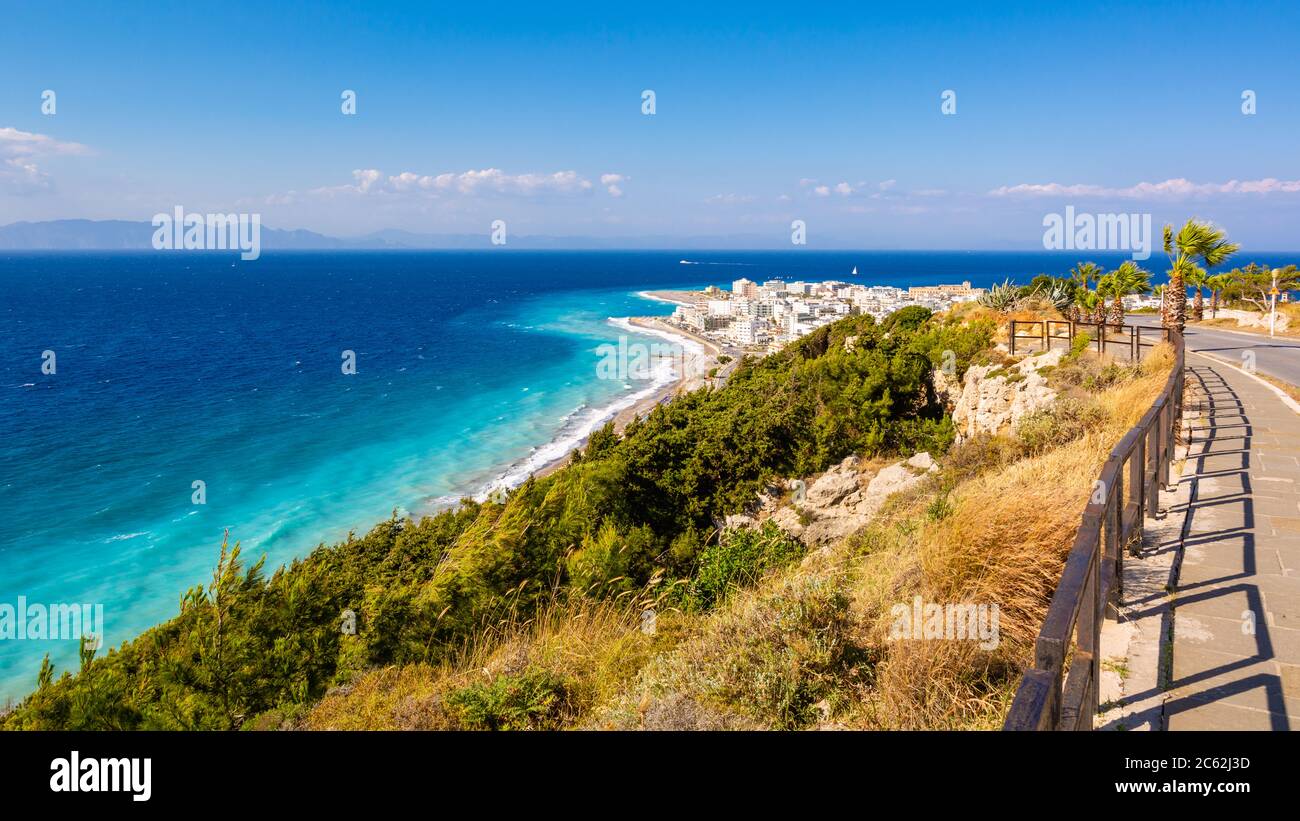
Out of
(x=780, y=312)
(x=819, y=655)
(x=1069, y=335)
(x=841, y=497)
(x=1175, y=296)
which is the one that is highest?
(x=780, y=312)

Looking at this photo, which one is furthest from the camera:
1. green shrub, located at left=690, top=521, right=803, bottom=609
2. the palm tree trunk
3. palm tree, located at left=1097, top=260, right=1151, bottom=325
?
palm tree, located at left=1097, top=260, right=1151, bottom=325

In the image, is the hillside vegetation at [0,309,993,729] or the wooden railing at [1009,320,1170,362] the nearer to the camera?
the hillside vegetation at [0,309,993,729]

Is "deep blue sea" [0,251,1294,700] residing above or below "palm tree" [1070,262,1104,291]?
below

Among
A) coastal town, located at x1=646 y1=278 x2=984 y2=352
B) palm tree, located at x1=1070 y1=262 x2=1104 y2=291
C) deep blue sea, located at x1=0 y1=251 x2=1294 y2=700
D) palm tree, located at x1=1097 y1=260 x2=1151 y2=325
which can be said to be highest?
coastal town, located at x1=646 y1=278 x2=984 y2=352

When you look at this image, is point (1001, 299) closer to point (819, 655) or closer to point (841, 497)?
point (841, 497)

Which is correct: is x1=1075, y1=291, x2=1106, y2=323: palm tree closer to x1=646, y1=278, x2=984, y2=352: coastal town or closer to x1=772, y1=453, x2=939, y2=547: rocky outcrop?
x1=772, y1=453, x2=939, y2=547: rocky outcrop

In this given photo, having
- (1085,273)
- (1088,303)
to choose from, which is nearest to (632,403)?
(1085,273)

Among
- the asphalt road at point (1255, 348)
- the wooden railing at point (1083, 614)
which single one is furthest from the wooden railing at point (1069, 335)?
the wooden railing at point (1083, 614)

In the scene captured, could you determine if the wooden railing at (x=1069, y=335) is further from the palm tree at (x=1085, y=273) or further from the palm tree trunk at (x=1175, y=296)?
the palm tree at (x=1085, y=273)

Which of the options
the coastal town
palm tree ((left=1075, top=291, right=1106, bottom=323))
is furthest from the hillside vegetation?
the coastal town
